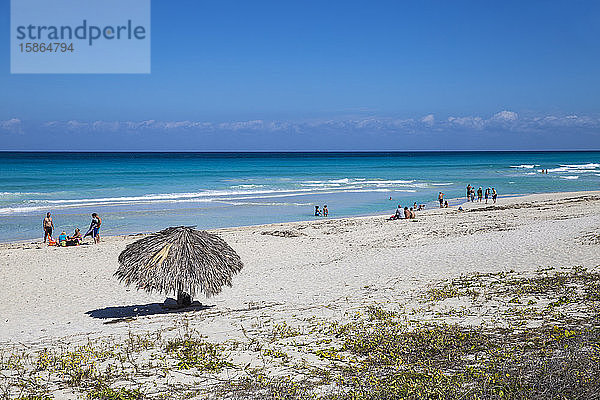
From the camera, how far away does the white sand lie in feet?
33.3

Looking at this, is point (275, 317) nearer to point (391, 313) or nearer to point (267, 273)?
point (391, 313)

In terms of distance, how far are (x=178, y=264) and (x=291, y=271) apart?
511cm

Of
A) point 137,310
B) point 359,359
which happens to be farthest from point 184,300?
point 359,359

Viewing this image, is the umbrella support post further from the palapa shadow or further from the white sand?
the white sand

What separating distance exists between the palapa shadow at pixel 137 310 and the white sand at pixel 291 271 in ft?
0.26

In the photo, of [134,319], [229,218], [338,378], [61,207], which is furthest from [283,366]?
[61,207]

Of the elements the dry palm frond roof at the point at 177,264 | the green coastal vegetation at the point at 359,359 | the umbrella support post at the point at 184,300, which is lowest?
the umbrella support post at the point at 184,300

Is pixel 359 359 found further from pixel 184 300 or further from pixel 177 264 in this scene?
pixel 184 300

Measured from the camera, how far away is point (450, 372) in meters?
6.20

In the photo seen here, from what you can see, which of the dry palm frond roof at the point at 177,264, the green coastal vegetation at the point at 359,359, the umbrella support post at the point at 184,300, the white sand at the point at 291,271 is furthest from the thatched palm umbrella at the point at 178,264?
the green coastal vegetation at the point at 359,359

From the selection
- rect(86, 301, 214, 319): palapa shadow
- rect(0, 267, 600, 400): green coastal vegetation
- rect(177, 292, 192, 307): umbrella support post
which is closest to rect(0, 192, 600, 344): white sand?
rect(86, 301, 214, 319): palapa shadow

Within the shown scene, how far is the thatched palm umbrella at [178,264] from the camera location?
411 inches

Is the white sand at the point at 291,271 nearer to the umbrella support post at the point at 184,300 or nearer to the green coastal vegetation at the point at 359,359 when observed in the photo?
the umbrella support post at the point at 184,300

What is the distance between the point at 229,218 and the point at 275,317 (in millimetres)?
21365
